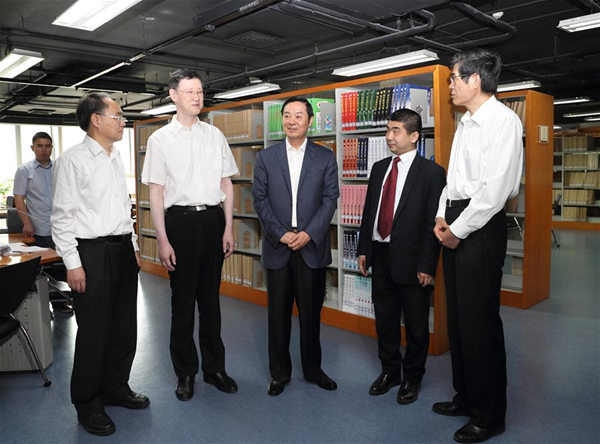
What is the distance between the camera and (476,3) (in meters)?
6.91

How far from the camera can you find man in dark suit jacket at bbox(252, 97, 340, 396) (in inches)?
122

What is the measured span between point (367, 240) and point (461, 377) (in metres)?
1.00

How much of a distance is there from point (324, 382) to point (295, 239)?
99 cm

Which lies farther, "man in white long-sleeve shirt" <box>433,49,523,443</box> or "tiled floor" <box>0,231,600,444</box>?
"tiled floor" <box>0,231,600,444</box>

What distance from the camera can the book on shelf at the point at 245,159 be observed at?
5.54m

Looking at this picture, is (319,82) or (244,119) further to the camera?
(319,82)

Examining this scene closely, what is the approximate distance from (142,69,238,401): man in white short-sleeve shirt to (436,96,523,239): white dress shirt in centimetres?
143

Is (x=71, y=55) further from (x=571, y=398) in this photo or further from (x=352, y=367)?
(x=571, y=398)

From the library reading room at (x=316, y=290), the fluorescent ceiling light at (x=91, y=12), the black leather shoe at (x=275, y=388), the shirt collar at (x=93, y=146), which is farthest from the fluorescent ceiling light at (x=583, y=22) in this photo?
the shirt collar at (x=93, y=146)

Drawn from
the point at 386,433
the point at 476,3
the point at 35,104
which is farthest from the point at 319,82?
the point at 386,433

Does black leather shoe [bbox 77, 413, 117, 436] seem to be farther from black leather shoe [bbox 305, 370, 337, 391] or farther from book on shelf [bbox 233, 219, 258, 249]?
book on shelf [bbox 233, 219, 258, 249]

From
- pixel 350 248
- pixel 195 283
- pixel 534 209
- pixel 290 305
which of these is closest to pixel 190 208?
pixel 195 283

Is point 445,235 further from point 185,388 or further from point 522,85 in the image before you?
point 522,85

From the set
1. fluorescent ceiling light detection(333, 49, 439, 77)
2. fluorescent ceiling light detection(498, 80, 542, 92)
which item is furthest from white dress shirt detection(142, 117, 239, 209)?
fluorescent ceiling light detection(498, 80, 542, 92)
